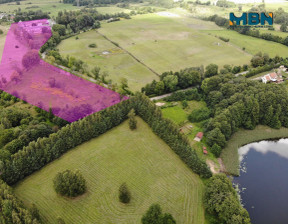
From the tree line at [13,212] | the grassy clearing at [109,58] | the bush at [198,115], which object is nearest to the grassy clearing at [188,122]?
the bush at [198,115]

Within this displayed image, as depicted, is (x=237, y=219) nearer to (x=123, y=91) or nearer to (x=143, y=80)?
(x=123, y=91)

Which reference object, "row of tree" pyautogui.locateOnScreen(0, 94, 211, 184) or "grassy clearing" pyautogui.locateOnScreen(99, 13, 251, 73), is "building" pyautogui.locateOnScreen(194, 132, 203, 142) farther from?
"grassy clearing" pyautogui.locateOnScreen(99, 13, 251, 73)

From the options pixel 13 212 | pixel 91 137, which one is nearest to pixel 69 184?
pixel 13 212

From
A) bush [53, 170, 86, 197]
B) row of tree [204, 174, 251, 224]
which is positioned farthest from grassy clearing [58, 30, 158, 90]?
row of tree [204, 174, 251, 224]

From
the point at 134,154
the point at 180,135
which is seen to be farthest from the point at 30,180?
the point at 180,135

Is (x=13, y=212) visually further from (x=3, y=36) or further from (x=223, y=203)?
(x=3, y=36)

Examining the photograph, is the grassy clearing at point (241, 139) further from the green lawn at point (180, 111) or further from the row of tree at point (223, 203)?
the green lawn at point (180, 111)
